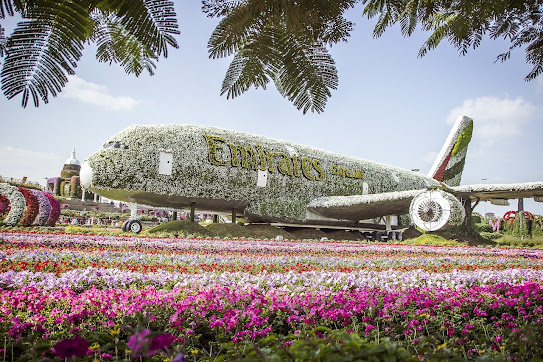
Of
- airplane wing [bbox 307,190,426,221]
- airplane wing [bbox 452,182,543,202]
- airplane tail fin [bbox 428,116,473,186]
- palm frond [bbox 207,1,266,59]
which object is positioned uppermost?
airplane tail fin [bbox 428,116,473,186]

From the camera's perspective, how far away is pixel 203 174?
1620 cm

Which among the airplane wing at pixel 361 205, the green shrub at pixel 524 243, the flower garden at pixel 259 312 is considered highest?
the airplane wing at pixel 361 205

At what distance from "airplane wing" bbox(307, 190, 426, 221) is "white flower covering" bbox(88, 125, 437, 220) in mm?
734

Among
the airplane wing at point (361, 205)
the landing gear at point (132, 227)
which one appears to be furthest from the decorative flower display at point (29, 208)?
the airplane wing at point (361, 205)

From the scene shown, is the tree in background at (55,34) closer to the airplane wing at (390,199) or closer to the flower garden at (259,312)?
the flower garden at (259,312)

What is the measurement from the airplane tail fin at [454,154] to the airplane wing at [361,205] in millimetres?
8044

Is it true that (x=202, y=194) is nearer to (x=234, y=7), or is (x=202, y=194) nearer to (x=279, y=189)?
(x=279, y=189)

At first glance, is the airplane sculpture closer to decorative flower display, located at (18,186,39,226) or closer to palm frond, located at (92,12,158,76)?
decorative flower display, located at (18,186,39,226)

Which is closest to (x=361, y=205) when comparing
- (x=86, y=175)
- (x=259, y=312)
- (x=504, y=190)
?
(x=504, y=190)

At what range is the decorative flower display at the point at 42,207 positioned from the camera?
17.8m

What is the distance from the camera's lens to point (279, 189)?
18.4 meters

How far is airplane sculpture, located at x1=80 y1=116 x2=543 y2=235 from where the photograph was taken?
1500 cm

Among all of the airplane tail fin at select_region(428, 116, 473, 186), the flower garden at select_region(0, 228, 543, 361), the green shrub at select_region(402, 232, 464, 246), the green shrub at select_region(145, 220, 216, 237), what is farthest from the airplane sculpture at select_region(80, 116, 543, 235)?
the flower garden at select_region(0, 228, 543, 361)

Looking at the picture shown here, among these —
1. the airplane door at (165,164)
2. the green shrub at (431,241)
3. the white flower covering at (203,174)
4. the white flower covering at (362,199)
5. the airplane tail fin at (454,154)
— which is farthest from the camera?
the airplane tail fin at (454,154)
